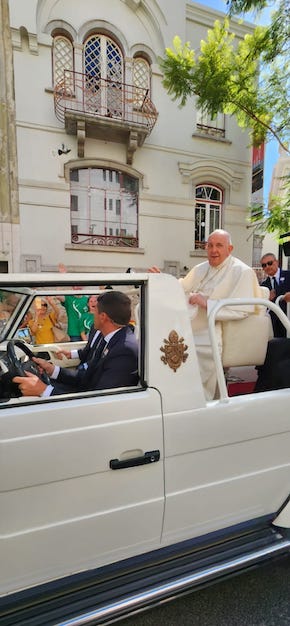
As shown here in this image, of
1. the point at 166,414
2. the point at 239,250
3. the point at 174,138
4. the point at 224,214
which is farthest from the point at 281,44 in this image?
the point at 166,414

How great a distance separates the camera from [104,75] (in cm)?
962

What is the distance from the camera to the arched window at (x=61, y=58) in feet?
30.0

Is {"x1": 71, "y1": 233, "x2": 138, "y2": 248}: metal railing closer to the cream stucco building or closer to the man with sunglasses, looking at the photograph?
the cream stucco building

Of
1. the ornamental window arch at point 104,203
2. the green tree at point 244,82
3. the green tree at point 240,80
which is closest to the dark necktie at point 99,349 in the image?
the green tree at point 244,82

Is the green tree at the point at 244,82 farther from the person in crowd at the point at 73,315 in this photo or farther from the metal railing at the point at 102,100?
the person in crowd at the point at 73,315

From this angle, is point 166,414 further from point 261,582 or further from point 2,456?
point 261,582

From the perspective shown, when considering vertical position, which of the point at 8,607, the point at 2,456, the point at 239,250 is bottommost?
the point at 8,607

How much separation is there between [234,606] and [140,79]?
1163cm

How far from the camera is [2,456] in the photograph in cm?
130

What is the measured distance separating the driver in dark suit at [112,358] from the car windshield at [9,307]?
1.98 ft

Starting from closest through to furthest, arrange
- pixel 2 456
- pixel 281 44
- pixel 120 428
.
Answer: pixel 2 456
pixel 120 428
pixel 281 44

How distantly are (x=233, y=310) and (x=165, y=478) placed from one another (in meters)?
1.06

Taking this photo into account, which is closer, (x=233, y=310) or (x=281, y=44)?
(x=233, y=310)

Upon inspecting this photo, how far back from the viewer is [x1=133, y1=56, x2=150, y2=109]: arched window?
9.92 meters
